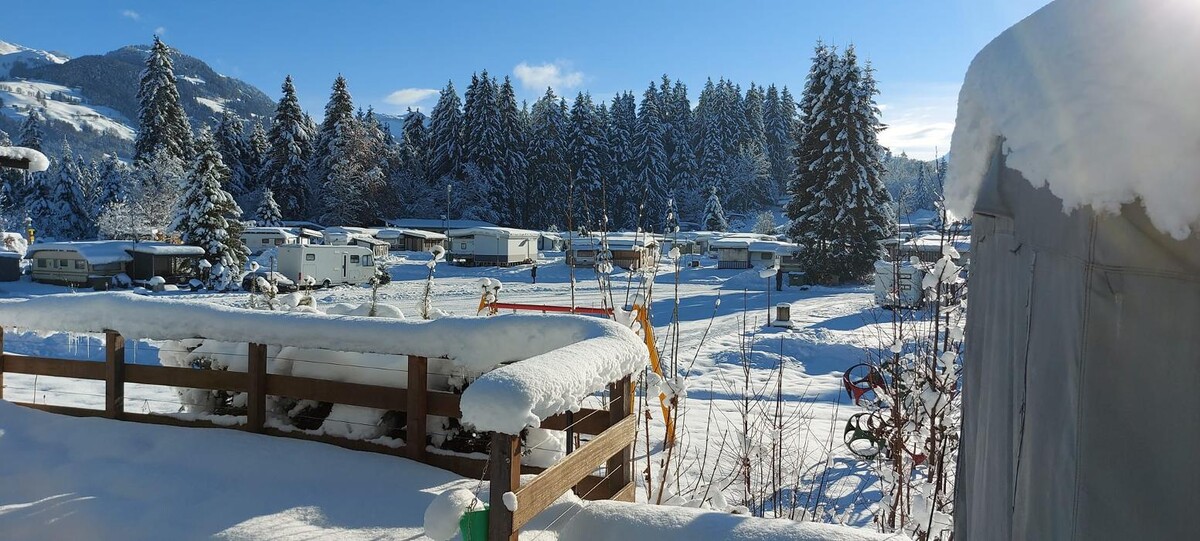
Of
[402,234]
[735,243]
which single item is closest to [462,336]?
[735,243]

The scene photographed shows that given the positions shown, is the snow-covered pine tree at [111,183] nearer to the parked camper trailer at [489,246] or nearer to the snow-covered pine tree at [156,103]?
the snow-covered pine tree at [156,103]

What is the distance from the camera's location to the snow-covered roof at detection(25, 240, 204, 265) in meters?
28.0

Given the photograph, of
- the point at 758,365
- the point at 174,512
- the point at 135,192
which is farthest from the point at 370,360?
the point at 135,192

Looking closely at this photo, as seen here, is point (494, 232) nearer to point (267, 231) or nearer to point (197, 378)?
point (267, 231)

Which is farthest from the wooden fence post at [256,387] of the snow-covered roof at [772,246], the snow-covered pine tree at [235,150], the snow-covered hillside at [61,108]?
the snow-covered hillside at [61,108]

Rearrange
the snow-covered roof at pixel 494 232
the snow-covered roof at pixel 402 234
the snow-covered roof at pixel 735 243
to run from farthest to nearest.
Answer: the snow-covered roof at pixel 402 234, the snow-covered roof at pixel 735 243, the snow-covered roof at pixel 494 232

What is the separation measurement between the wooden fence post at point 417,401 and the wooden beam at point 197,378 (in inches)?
38.6

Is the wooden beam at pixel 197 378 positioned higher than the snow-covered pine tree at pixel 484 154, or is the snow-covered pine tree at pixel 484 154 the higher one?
the snow-covered pine tree at pixel 484 154

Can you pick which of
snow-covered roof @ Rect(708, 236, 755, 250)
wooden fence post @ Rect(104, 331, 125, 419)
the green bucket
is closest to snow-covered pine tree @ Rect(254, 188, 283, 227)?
snow-covered roof @ Rect(708, 236, 755, 250)

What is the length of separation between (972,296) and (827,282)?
95.7ft

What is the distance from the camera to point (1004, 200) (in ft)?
5.90

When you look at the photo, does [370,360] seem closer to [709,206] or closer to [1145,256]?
[1145,256]

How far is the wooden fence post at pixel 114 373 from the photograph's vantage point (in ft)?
12.7

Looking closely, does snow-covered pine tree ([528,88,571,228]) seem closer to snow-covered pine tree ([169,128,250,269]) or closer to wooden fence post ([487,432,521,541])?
snow-covered pine tree ([169,128,250,269])
